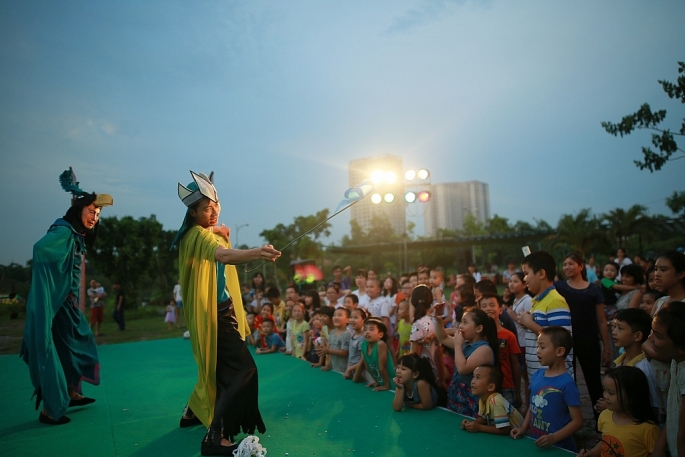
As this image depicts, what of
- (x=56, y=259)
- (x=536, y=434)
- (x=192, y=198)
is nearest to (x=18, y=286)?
(x=56, y=259)

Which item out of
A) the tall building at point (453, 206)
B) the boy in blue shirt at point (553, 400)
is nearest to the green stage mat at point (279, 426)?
the boy in blue shirt at point (553, 400)

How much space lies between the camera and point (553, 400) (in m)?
3.38

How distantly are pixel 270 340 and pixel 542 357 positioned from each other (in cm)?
592

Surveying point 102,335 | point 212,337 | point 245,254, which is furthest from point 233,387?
point 102,335

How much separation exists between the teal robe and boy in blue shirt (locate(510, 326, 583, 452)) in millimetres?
3779

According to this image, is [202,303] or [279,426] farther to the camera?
[279,426]

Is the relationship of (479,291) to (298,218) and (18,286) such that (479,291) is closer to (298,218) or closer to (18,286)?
(18,286)

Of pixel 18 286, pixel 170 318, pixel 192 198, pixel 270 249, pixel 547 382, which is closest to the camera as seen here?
pixel 270 249

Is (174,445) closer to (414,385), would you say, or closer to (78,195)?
(414,385)

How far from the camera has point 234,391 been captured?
3543 mm

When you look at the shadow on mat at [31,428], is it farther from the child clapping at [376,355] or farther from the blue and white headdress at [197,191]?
the child clapping at [376,355]

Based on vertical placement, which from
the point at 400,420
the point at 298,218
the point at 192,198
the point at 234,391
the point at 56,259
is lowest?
the point at 400,420

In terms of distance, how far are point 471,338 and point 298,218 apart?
31761 mm

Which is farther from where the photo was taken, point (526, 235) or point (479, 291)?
point (526, 235)
